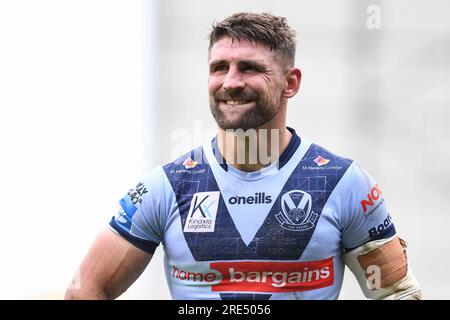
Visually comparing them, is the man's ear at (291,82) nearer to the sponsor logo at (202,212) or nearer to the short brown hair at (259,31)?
the short brown hair at (259,31)

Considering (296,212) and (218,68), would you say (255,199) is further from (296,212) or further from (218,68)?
(218,68)

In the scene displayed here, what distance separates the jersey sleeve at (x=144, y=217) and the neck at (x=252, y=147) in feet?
1.23

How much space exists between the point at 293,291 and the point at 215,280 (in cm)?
38

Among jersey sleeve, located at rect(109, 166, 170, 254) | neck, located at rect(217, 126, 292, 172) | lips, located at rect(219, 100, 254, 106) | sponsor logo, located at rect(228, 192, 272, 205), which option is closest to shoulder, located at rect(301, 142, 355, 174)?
neck, located at rect(217, 126, 292, 172)

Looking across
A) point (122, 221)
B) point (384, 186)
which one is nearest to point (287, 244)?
point (122, 221)

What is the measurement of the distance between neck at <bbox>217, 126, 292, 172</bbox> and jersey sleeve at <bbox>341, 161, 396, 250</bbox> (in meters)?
0.40

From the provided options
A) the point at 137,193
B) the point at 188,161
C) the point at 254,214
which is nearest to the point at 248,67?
the point at 188,161

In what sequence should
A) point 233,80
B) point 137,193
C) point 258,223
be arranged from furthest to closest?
point 137,193 < point 258,223 < point 233,80

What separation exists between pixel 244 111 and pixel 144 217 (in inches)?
28.4

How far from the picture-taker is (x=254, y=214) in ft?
11.4
